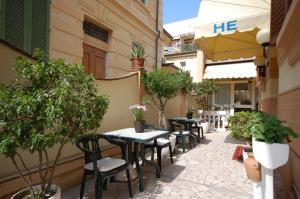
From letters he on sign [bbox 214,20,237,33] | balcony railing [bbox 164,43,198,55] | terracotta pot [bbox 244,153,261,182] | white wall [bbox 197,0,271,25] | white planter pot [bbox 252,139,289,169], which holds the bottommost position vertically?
terracotta pot [bbox 244,153,261,182]

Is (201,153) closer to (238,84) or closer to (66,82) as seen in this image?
(66,82)

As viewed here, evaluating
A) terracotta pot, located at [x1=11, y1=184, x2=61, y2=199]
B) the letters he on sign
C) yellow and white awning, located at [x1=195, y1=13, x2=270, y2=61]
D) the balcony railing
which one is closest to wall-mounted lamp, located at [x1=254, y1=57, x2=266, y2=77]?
yellow and white awning, located at [x1=195, y1=13, x2=270, y2=61]

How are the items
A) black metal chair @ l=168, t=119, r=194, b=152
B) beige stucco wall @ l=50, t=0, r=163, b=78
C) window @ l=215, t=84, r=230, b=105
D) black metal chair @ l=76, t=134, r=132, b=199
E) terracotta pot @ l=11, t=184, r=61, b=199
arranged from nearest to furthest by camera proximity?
terracotta pot @ l=11, t=184, r=61, b=199, black metal chair @ l=76, t=134, r=132, b=199, beige stucco wall @ l=50, t=0, r=163, b=78, black metal chair @ l=168, t=119, r=194, b=152, window @ l=215, t=84, r=230, b=105

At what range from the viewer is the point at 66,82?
236 cm

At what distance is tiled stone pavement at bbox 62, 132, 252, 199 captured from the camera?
3564 mm

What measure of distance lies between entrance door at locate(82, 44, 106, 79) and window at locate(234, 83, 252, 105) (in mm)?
11483

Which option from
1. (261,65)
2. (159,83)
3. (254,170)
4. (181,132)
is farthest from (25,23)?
(261,65)

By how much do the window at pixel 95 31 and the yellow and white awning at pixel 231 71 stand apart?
9.63 metres

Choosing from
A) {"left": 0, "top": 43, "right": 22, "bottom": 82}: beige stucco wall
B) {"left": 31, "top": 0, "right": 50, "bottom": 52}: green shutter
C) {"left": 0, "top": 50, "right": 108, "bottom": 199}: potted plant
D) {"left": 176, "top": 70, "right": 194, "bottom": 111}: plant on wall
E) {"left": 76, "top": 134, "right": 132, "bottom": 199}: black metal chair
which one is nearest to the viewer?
{"left": 0, "top": 50, "right": 108, "bottom": 199}: potted plant

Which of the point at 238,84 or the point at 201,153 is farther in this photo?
the point at 238,84

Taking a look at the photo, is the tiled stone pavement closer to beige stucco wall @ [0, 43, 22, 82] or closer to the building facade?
beige stucco wall @ [0, 43, 22, 82]

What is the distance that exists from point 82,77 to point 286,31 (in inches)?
109

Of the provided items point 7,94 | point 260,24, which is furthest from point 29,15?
point 260,24

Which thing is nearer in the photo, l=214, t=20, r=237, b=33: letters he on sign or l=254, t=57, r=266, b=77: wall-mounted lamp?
l=214, t=20, r=237, b=33: letters he on sign
